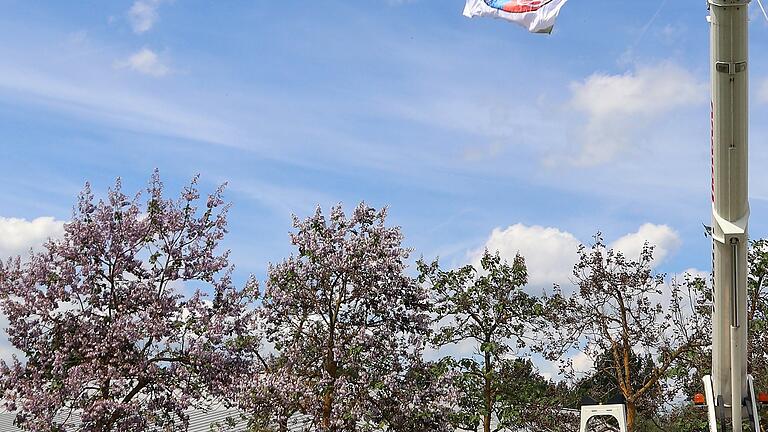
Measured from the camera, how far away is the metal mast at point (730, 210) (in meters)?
7.47

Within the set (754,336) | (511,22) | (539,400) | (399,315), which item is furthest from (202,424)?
(511,22)

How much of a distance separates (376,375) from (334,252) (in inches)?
74.8

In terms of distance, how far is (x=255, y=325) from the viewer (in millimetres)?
12383

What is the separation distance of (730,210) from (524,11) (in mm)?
2585

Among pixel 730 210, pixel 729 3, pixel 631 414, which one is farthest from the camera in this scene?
pixel 631 414

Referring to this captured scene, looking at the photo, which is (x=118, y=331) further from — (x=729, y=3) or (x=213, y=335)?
(x=729, y=3)

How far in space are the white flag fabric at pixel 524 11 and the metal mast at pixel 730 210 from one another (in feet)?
4.03

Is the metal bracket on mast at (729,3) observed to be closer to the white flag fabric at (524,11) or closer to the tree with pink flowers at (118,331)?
the white flag fabric at (524,11)

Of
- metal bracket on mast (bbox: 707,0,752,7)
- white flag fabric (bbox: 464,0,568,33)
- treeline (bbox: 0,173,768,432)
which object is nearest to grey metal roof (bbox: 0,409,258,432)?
treeline (bbox: 0,173,768,432)

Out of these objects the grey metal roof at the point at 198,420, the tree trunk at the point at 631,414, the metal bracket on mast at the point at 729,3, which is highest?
the metal bracket on mast at the point at 729,3

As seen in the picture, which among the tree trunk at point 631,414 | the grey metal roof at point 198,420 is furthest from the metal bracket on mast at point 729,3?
the grey metal roof at point 198,420

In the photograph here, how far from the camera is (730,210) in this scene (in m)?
8.27

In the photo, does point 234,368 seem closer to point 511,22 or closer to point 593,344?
point 511,22

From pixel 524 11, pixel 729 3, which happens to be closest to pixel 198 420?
pixel 524 11
